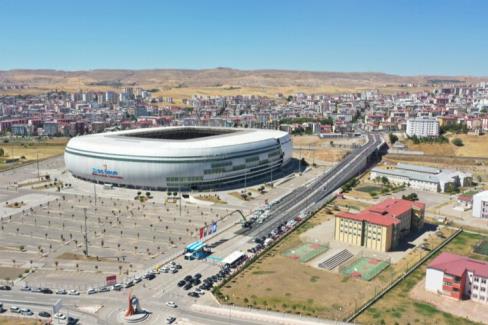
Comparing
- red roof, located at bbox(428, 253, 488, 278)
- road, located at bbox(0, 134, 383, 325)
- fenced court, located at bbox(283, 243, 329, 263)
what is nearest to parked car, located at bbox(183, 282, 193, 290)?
road, located at bbox(0, 134, 383, 325)

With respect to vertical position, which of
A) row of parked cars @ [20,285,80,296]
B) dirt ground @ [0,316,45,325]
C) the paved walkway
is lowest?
dirt ground @ [0,316,45,325]

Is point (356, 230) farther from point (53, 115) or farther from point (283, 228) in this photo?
point (53, 115)

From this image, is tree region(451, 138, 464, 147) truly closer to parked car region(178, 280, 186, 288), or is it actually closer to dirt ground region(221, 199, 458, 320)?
dirt ground region(221, 199, 458, 320)

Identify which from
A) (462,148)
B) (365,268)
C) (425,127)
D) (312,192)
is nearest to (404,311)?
(365,268)

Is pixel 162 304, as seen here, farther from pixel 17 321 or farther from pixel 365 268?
pixel 365 268

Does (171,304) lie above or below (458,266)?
below

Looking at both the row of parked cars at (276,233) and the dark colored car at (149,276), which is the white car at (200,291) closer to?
the dark colored car at (149,276)

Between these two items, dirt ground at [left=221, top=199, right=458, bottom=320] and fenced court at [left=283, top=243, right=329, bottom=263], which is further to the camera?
fenced court at [left=283, top=243, right=329, bottom=263]
